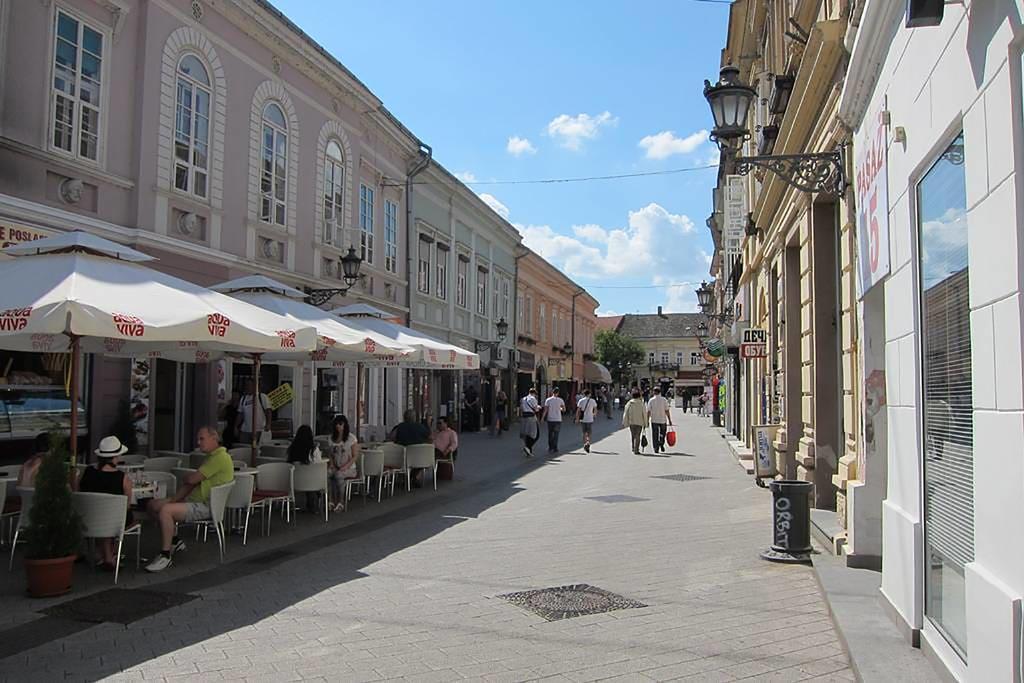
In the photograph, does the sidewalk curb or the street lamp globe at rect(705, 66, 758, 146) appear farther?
the street lamp globe at rect(705, 66, 758, 146)

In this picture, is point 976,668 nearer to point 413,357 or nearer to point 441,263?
point 413,357

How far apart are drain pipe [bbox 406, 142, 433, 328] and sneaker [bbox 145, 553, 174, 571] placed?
53.9 feet

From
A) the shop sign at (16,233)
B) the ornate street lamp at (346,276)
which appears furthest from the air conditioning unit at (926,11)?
the ornate street lamp at (346,276)

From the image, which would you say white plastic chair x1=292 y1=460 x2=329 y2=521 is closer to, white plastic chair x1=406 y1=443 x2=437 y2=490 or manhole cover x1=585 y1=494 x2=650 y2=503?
white plastic chair x1=406 y1=443 x2=437 y2=490

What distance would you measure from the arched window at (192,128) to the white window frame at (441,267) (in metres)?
12.5

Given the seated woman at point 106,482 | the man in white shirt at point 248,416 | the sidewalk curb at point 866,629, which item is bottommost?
the sidewalk curb at point 866,629

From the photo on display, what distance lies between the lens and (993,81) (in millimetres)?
3537

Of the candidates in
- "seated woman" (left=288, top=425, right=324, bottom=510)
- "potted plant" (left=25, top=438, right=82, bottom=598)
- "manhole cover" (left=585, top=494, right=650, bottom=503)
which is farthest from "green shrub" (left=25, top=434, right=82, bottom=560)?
"manhole cover" (left=585, top=494, right=650, bottom=503)

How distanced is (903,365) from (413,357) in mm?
8807

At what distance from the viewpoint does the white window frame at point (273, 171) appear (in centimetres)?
1641

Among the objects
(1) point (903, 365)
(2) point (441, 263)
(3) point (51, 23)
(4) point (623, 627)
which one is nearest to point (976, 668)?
(1) point (903, 365)

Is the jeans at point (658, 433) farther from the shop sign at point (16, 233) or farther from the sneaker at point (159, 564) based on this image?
the sneaker at point (159, 564)

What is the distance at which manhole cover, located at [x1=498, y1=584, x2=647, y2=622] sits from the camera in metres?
6.41

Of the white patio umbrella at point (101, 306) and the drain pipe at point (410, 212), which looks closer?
the white patio umbrella at point (101, 306)
